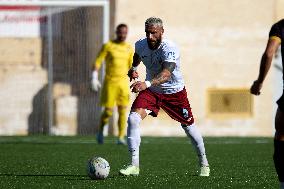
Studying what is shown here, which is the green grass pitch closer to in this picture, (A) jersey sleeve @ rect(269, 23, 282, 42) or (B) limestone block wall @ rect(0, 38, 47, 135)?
(A) jersey sleeve @ rect(269, 23, 282, 42)

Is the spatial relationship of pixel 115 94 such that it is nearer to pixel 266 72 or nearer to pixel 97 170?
pixel 97 170

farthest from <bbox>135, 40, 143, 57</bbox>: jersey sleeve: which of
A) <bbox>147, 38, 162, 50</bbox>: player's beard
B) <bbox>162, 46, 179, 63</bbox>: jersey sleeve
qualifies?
<bbox>162, 46, 179, 63</bbox>: jersey sleeve

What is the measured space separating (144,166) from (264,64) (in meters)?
5.74

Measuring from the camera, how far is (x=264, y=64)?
7.98m

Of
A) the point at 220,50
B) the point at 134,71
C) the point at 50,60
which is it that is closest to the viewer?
the point at 134,71

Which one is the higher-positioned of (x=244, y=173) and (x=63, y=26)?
(x=63, y=26)

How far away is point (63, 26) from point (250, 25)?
17.6ft

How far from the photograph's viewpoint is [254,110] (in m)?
27.5

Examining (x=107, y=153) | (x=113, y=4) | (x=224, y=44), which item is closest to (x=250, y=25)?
(x=224, y=44)

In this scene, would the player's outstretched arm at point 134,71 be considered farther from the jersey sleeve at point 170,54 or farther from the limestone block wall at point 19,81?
the limestone block wall at point 19,81

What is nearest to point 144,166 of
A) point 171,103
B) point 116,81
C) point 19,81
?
point 171,103

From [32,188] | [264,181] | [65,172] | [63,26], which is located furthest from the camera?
[63,26]

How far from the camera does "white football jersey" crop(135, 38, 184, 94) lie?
38.4ft

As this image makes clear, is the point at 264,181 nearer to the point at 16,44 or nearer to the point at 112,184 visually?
the point at 112,184
